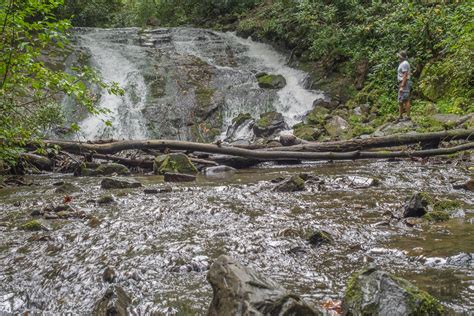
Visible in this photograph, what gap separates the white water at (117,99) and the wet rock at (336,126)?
24.8 ft

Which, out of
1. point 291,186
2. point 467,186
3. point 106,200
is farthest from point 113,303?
point 467,186

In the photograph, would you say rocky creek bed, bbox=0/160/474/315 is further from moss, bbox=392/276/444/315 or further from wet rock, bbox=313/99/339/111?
wet rock, bbox=313/99/339/111

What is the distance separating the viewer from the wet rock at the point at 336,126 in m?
14.0

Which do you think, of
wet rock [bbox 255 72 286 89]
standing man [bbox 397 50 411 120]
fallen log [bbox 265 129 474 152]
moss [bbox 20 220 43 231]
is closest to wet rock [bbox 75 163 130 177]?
fallen log [bbox 265 129 474 152]

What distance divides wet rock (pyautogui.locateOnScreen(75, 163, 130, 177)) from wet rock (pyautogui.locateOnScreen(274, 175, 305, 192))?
497 centimetres

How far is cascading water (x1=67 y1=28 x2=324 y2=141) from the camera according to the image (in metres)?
17.9

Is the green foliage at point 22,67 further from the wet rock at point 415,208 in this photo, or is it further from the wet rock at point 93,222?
the wet rock at point 415,208

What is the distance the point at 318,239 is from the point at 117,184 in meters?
5.27

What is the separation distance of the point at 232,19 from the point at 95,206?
2573cm

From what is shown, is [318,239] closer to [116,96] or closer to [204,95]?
[204,95]

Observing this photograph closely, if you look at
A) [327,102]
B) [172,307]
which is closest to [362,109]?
[327,102]

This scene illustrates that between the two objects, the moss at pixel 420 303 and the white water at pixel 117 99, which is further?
the white water at pixel 117 99

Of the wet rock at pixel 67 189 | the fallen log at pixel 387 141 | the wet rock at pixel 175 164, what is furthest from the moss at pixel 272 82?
the wet rock at pixel 67 189

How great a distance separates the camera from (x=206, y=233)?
16.4ft
